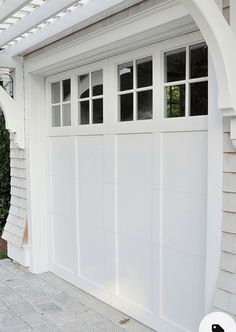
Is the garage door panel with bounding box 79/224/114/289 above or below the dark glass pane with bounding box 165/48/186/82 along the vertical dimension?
below

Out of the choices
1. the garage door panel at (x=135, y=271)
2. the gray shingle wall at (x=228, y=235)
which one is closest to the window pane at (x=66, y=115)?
the garage door panel at (x=135, y=271)

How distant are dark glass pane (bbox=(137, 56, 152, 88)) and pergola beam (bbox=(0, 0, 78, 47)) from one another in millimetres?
691

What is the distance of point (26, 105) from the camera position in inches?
181

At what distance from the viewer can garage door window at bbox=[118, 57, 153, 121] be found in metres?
3.18

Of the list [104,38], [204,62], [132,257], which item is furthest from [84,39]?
[132,257]

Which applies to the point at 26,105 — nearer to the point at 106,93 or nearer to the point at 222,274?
the point at 106,93

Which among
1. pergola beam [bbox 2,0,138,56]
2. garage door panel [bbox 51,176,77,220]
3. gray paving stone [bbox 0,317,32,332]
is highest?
pergola beam [bbox 2,0,138,56]

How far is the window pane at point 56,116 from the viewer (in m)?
4.48

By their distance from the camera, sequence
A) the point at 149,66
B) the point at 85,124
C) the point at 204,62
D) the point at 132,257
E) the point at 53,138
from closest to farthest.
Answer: the point at 204,62 < the point at 149,66 < the point at 132,257 < the point at 85,124 < the point at 53,138

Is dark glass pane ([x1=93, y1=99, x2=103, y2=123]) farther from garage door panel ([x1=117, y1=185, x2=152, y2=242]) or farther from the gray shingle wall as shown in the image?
the gray shingle wall

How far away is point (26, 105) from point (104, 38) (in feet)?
5.40

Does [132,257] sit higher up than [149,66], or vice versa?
[149,66]

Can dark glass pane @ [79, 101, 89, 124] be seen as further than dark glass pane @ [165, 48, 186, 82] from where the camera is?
Yes

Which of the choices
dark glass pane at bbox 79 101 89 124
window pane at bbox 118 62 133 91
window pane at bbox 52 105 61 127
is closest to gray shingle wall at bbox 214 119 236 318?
window pane at bbox 118 62 133 91
